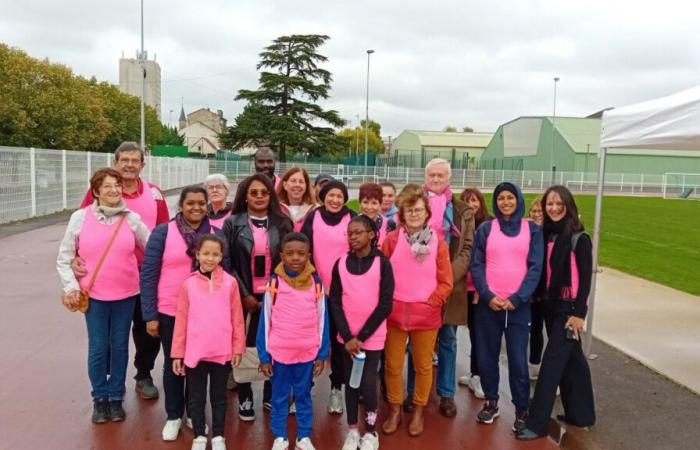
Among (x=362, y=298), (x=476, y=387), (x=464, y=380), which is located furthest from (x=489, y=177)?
(x=362, y=298)

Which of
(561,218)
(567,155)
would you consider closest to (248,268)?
(561,218)

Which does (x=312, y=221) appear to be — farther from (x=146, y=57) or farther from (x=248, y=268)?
(x=146, y=57)

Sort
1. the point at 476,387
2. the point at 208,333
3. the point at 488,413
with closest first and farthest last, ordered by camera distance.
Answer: the point at 208,333
the point at 488,413
the point at 476,387

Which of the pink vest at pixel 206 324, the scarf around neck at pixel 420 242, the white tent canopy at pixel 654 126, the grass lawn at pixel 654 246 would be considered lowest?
the grass lawn at pixel 654 246

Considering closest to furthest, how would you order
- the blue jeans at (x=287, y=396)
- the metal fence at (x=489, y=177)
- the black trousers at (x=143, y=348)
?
the blue jeans at (x=287, y=396) < the black trousers at (x=143, y=348) < the metal fence at (x=489, y=177)

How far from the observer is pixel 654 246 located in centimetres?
1415

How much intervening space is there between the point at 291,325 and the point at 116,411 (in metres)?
1.58

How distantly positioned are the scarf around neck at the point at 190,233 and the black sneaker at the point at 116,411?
126cm

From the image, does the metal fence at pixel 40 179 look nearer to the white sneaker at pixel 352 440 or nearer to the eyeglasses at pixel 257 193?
the eyeglasses at pixel 257 193

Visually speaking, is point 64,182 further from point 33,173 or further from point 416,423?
point 416,423

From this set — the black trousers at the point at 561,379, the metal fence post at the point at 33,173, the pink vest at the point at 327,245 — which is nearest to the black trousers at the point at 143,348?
the pink vest at the point at 327,245

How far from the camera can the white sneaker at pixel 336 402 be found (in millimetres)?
4422

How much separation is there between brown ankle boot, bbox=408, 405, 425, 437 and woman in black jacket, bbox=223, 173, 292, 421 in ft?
4.19

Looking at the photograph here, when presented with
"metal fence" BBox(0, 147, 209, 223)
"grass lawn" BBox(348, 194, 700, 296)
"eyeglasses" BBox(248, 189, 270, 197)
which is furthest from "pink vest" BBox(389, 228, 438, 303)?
"metal fence" BBox(0, 147, 209, 223)
